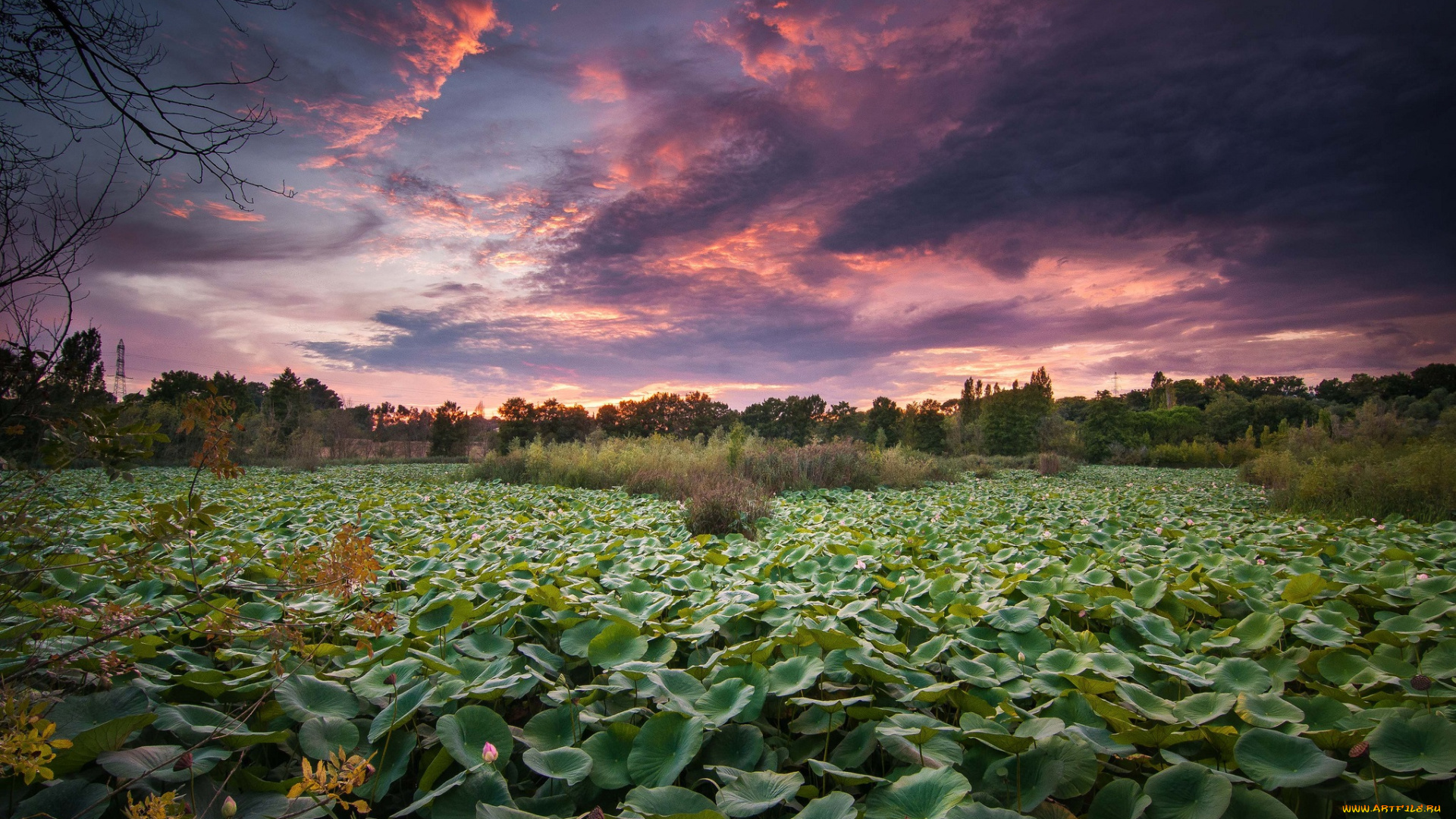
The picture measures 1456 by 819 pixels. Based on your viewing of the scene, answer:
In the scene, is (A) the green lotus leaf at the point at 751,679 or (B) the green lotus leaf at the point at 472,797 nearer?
(B) the green lotus leaf at the point at 472,797

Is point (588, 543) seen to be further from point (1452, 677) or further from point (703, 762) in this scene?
point (1452, 677)

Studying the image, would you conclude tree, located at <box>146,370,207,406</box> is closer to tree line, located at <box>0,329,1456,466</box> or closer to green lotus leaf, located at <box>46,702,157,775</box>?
tree line, located at <box>0,329,1456,466</box>

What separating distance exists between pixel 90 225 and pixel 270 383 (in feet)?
106

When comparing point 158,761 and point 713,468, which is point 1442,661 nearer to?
point 158,761

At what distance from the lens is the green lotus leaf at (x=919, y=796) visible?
40.9 inches

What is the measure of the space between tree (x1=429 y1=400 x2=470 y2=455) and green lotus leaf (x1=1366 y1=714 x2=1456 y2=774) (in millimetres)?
34230

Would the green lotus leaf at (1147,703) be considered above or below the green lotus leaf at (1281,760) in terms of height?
below

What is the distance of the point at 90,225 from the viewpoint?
9.68 feet

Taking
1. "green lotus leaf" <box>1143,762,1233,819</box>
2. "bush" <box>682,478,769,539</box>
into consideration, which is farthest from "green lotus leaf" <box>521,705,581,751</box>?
"bush" <box>682,478,769,539</box>

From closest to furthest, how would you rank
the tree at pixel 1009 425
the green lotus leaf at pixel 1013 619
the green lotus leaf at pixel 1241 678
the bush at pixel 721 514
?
1. the green lotus leaf at pixel 1241 678
2. the green lotus leaf at pixel 1013 619
3. the bush at pixel 721 514
4. the tree at pixel 1009 425

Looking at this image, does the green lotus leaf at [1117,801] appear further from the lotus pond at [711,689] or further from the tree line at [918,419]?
the tree line at [918,419]

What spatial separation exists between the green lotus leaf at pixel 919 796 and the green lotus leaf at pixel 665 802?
0.33 m

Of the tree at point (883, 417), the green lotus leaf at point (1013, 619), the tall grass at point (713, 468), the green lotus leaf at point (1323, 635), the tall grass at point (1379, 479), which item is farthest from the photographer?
the tree at point (883, 417)

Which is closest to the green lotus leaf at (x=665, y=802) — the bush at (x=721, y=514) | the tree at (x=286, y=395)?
the bush at (x=721, y=514)
